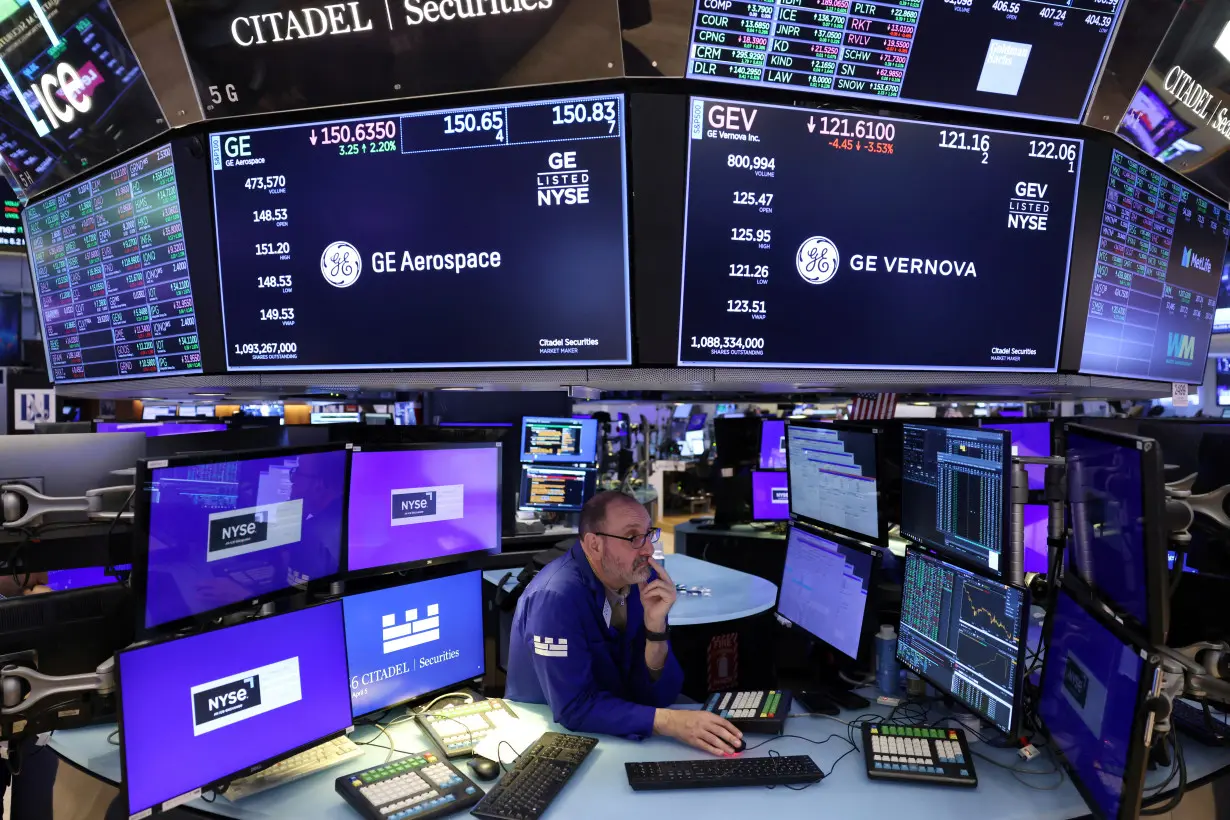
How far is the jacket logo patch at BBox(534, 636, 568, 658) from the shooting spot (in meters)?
2.35

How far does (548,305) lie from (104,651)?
5.24 ft

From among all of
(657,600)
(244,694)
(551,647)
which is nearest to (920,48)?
(657,600)

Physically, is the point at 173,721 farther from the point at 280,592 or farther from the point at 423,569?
the point at 423,569

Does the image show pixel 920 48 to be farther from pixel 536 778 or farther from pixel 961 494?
pixel 536 778

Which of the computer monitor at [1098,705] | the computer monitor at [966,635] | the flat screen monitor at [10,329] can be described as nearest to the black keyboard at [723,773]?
the computer monitor at [966,635]

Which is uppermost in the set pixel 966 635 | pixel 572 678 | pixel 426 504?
Answer: pixel 426 504

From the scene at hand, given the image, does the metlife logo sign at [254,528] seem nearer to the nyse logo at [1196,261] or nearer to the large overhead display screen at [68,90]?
the large overhead display screen at [68,90]

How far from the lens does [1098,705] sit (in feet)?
5.57

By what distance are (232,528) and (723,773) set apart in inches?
55.4

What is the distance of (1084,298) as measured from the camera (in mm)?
2914

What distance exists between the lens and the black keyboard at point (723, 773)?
6.42ft

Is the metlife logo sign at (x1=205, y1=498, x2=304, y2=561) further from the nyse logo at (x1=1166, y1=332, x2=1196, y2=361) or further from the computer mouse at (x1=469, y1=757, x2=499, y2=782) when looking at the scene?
the nyse logo at (x1=1166, y1=332, x2=1196, y2=361)

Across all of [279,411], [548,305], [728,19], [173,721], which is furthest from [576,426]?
[279,411]

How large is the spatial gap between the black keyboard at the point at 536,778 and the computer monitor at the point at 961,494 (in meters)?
1.17
